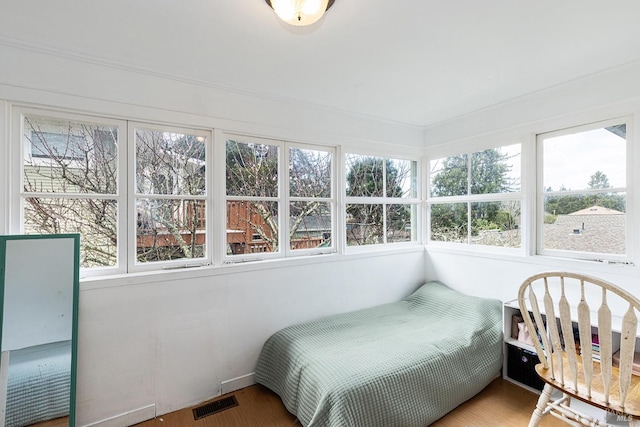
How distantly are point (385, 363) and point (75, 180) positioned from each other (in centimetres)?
233

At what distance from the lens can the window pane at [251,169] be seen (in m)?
2.42

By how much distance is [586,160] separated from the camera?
2.34 metres

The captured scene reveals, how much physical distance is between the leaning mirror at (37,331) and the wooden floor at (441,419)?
564 mm

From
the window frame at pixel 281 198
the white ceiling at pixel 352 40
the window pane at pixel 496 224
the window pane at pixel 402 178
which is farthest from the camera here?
the window pane at pixel 402 178

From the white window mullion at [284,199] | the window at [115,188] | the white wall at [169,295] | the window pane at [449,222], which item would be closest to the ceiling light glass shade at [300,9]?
→ the white wall at [169,295]

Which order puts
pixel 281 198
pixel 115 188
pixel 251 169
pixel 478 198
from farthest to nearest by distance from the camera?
pixel 478 198 → pixel 281 198 → pixel 251 169 → pixel 115 188

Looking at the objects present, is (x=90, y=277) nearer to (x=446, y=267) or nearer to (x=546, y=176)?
(x=446, y=267)

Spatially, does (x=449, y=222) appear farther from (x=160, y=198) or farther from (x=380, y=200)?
(x=160, y=198)

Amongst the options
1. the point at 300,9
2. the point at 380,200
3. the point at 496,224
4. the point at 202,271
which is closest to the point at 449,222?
the point at 496,224

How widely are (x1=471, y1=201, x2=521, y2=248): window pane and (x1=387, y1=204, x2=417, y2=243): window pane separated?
66 cm

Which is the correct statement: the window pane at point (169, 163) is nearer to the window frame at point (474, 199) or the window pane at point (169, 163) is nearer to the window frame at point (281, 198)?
the window frame at point (281, 198)

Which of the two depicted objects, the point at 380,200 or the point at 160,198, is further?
the point at 380,200

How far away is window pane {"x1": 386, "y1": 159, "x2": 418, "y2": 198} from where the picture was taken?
10.9 feet

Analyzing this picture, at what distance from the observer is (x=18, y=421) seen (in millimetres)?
1654
